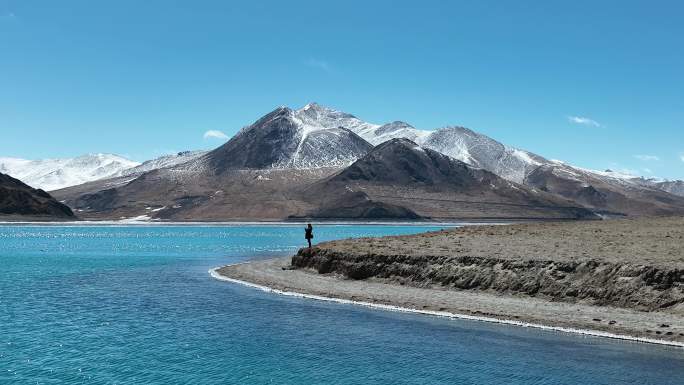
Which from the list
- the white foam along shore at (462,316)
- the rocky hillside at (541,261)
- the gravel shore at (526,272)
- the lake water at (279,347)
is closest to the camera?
the lake water at (279,347)

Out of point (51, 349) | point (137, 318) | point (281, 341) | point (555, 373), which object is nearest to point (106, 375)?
point (51, 349)

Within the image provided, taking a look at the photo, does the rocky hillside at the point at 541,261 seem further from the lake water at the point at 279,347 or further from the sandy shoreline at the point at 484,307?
the lake water at the point at 279,347

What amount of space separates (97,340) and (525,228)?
53.7 meters

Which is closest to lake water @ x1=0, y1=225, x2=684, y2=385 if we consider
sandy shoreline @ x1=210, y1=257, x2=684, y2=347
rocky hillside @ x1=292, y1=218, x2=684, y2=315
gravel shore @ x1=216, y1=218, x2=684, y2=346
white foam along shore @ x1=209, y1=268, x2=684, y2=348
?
white foam along shore @ x1=209, y1=268, x2=684, y2=348

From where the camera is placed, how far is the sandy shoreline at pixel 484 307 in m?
34.9

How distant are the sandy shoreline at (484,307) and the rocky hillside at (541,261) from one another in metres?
1.27

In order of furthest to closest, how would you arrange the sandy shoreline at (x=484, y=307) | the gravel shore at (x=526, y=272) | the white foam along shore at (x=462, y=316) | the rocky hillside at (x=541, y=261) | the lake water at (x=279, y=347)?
the rocky hillside at (x=541, y=261) → the gravel shore at (x=526, y=272) → the sandy shoreline at (x=484, y=307) → the white foam along shore at (x=462, y=316) → the lake water at (x=279, y=347)

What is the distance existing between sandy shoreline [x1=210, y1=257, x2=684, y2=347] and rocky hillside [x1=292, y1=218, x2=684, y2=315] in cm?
127

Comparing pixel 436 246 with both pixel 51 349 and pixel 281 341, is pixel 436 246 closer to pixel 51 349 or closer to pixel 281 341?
pixel 281 341

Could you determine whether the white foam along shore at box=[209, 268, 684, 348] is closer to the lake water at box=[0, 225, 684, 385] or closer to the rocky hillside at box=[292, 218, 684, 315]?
the lake water at box=[0, 225, 684, 385]

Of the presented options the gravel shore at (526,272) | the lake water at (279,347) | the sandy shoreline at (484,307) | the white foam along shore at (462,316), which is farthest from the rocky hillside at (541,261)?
the lake water at (279,347)

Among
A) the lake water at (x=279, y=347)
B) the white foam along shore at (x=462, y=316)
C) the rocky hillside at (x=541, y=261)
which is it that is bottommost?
the lake water at (x=279, y=347)

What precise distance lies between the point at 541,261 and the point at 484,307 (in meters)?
7.10

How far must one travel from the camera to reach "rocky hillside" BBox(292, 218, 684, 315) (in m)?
40.1
